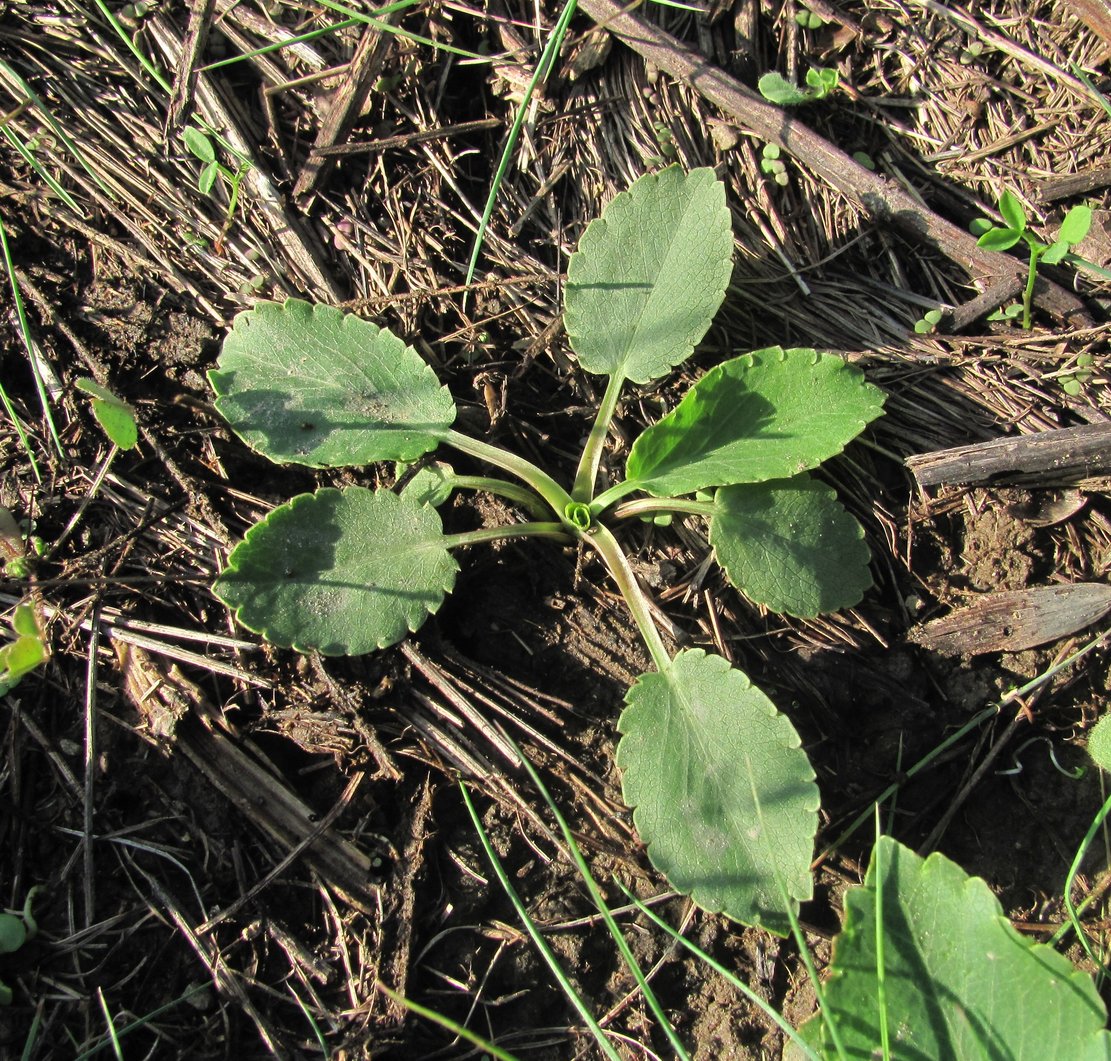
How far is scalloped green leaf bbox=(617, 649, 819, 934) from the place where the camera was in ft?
5.56

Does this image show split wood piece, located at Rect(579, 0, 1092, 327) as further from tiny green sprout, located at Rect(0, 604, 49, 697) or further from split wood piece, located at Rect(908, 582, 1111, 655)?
tiny green sprout, located at Rect(0, 604, 49, 697)

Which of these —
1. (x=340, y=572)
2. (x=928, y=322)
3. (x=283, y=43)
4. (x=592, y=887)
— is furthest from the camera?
(x=928, y=322)

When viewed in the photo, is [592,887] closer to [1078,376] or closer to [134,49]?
[1078,376]

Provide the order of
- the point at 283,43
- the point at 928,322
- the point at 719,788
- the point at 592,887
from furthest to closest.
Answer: the point at 928,322
the point at 283,43
the point at 719,788
the point at 592,887

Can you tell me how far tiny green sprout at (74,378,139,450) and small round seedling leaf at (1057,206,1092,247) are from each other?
1999mm

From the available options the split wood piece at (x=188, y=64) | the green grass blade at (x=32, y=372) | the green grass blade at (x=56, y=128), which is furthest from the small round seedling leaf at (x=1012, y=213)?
the green grass blade at (x=32, y=372)

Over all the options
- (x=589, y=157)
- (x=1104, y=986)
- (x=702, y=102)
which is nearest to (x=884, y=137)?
(x=702, y=102)

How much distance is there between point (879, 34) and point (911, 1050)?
7.00ft

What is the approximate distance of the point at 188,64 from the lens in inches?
83.4

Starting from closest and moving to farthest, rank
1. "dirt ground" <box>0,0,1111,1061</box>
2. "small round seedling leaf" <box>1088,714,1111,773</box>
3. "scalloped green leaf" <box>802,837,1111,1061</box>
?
"scalloped green leaf" <box>802,837,1111,1061</box> → "dirt ground" <box>0,0,1111,1061</box> → "small round seedling leaf" <box>1088,714,1111,773</box>

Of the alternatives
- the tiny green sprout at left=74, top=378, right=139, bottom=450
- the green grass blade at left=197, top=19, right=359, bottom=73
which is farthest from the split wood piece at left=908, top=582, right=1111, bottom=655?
the green grass blade at left=197, top=19, right=359, bottom=73

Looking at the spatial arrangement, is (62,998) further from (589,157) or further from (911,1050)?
(589,157)

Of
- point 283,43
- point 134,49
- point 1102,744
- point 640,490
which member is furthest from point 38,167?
point 1102,744

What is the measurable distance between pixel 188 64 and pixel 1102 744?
2437 mm
